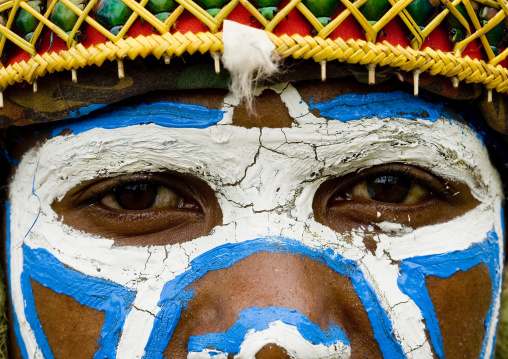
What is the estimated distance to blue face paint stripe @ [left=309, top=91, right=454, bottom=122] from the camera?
180cm

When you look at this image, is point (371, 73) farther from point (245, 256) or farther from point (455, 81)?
point (245, 256)

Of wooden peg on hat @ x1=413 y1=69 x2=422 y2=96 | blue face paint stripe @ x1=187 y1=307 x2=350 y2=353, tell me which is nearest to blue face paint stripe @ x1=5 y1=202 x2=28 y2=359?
blue face paint stripe @ x1=187 y1=307 x2=350 y2=353

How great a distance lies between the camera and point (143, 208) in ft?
6.33

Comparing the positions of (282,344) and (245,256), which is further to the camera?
(245,256)

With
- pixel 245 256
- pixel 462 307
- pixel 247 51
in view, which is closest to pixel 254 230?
pixel 245 256

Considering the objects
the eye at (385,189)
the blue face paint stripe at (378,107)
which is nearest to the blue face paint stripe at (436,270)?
the eye at (385,189)

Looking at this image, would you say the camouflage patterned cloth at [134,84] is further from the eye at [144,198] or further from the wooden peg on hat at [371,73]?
the eye at [144,198]

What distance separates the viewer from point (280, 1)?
1654 mm

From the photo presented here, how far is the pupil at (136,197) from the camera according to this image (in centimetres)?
192

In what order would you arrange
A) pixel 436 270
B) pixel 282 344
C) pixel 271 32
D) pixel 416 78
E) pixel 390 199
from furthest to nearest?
pixel 390 199 < pixel 436 270 < pixel 416 78 < pixel 271 32 < pixel 282 344

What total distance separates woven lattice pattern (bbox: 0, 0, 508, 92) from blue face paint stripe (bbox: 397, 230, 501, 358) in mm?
606

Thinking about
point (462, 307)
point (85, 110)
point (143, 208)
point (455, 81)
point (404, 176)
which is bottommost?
point (462, 307)

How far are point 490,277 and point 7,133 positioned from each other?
186 centimetres

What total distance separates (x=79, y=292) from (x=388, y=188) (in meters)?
1.13
